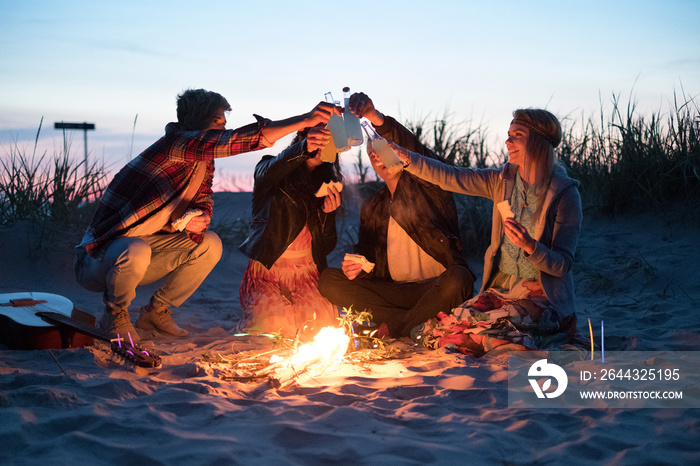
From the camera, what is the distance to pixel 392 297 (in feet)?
12.6

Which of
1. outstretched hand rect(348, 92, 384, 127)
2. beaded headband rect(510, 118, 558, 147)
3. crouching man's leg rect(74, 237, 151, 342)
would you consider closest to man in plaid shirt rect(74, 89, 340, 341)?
crouching man's leg rect(74, 237, 151, 342)

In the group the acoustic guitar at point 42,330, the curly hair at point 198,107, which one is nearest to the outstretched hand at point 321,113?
the curly hair at point 198,107

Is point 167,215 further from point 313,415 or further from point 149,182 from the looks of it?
point 313,415

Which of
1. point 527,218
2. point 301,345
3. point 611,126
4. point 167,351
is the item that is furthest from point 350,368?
point 611,126

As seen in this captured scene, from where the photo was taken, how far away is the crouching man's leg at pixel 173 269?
3820 millimetres

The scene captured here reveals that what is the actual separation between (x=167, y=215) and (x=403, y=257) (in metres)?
1.53

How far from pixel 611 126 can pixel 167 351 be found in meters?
5.15

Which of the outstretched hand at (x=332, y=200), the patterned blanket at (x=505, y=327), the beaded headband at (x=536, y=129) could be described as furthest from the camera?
the outstretched hand at (x=332, y=200)

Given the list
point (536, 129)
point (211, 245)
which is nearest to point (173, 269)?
point (211, 245)

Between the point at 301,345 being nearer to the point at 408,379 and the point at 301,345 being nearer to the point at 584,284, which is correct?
the point at 408,379

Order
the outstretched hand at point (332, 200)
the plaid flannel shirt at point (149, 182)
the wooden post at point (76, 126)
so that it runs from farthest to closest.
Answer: the wooden post at point (76, 126), the outstretched hand at point (332, 200), the plaid flannel shirt at point (149, 182)

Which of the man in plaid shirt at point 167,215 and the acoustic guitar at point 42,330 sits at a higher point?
the man in plaid shirt at point 167,215

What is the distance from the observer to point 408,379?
2689 mm

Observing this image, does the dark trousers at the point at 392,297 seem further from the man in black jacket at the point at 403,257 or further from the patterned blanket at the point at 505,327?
the patterned blanket at the point at 505,327
